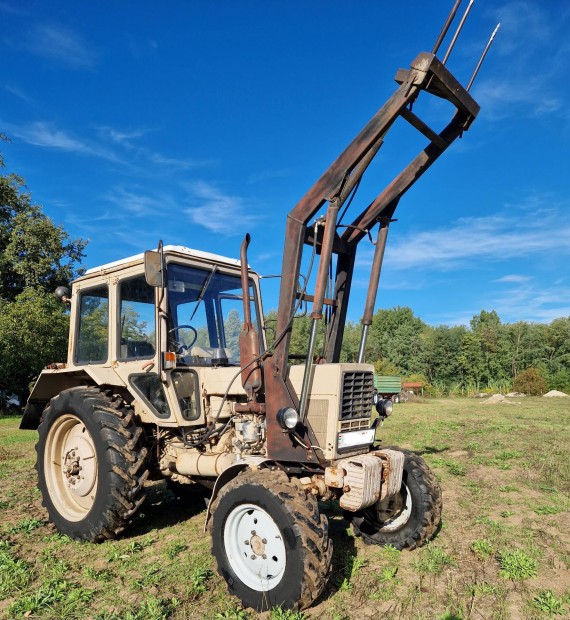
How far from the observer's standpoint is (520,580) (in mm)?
3975

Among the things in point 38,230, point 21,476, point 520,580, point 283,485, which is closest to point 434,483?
point 520,580

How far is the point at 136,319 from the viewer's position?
543 centimetres

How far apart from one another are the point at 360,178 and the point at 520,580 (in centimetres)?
341

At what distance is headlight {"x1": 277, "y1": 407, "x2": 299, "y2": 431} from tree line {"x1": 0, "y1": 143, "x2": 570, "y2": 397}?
632 mm

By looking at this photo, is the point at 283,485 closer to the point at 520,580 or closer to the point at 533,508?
the point at 520,580

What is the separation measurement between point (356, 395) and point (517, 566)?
1880 mm

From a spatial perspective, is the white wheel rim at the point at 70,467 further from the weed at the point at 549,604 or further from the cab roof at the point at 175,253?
the weed at the point at 549,604

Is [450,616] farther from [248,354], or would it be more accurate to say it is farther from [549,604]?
[248,354]

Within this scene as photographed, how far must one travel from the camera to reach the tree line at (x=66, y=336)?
18.1 metres

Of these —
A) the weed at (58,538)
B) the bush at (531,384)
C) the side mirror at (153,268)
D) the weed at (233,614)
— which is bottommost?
the bush at (531,384)

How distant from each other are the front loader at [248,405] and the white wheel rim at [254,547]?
11 mm

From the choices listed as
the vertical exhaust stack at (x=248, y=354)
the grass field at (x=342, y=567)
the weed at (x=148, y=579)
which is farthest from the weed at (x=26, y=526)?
the vertical exhaust stack at (x=248, y=354)

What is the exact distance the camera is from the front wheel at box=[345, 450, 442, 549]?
4.53m

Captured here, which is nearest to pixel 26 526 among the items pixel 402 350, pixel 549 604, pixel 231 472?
pixel 231 472
